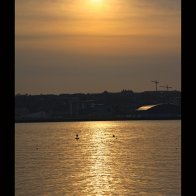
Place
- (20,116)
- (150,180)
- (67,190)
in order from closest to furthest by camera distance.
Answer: (67,190) < (150,180) < (20,116)

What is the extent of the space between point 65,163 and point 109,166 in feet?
18.8

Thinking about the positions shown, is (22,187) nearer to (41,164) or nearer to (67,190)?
(67,190)

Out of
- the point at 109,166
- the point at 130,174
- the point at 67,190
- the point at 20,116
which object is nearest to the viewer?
the point at 67,190

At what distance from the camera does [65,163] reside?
6341 cm
